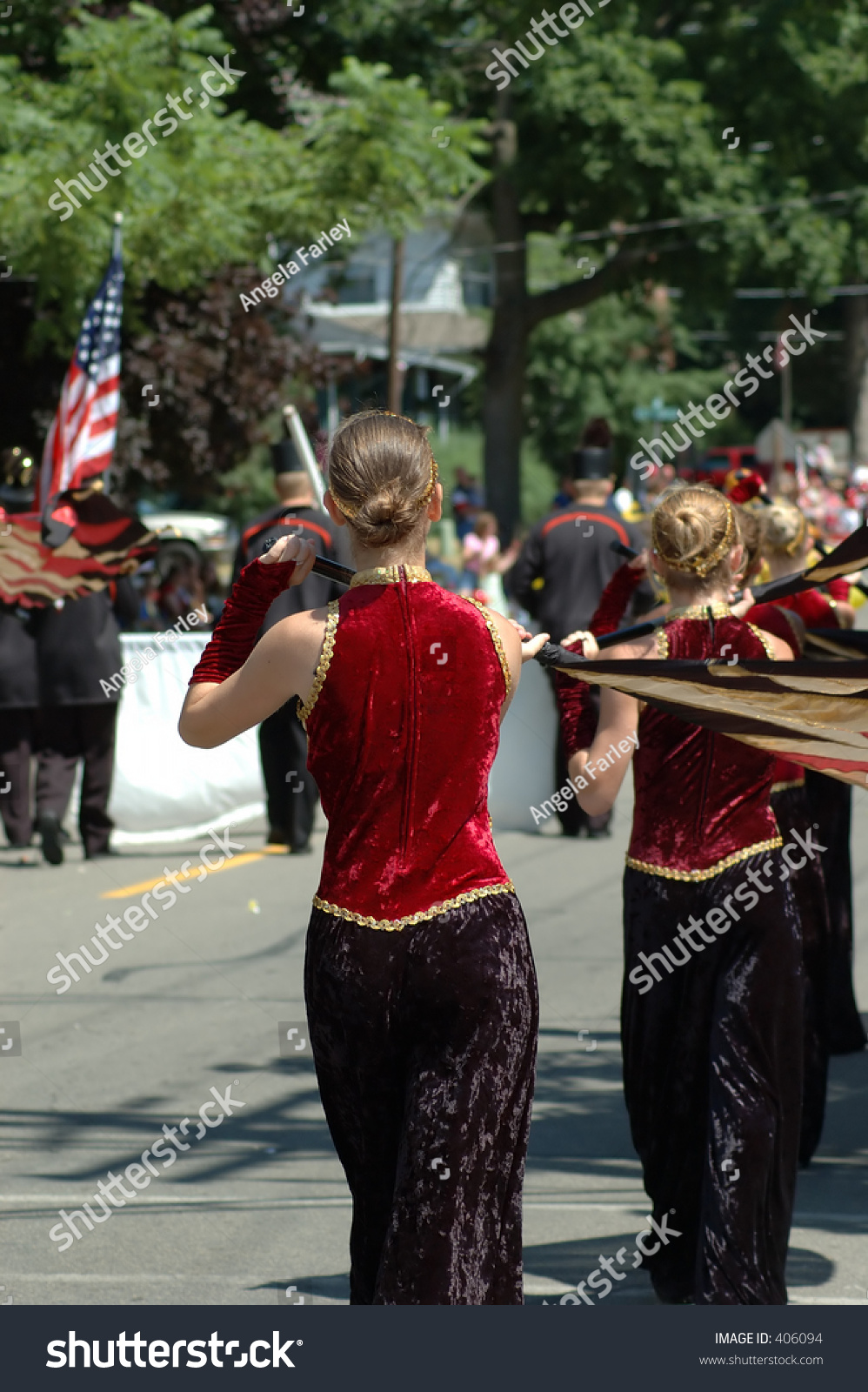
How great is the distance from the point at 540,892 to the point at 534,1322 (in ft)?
21.8

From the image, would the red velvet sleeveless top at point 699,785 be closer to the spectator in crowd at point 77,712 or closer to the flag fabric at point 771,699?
the flag fabric at point 771,699

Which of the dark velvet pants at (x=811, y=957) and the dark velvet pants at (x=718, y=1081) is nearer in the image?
the dark velvet pants at (x=718, y=1081)

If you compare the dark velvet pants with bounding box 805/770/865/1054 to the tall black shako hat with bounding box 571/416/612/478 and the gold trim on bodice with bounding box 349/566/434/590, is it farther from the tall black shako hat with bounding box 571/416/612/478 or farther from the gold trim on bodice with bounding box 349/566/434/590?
the tall black shako hat with bounding box 571/416/612/478

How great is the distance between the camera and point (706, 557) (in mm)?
4242

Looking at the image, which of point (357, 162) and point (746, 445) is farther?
point (746, 445)

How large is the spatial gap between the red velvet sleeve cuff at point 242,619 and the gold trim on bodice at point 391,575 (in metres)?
0.14

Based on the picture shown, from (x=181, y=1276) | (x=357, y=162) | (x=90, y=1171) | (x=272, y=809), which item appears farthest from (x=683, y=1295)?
(x=357, y=162)

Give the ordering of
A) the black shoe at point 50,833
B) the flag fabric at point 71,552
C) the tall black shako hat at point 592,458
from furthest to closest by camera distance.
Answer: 1. the tall black shako hat at point 592,458
2. the black shoe at point 50,833
3. the flag fabric at point 71,552

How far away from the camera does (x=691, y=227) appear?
29.3m

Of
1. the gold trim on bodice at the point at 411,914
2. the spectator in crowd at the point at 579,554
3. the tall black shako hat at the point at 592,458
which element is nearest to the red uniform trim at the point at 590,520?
the spectator in crowd at the point at 579,554

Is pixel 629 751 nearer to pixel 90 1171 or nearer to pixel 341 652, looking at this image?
pixel 341 652

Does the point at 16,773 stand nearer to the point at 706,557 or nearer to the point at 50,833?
the point at 50,833

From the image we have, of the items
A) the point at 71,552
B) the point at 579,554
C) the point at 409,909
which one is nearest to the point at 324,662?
the point at 409,909

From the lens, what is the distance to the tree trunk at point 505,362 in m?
31.8
